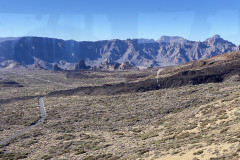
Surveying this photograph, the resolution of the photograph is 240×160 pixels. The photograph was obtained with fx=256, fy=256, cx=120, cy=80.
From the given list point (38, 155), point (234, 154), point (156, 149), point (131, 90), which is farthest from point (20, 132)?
→ point (131, 90)

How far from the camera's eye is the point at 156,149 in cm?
1886

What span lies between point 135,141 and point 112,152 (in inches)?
128

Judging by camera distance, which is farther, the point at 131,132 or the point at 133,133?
the point at 131,132

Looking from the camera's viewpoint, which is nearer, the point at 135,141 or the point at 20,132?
the point at 135,141

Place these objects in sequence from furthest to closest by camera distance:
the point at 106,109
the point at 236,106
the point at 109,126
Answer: the point at 106,109
the point at 109,126
the point at 236,106

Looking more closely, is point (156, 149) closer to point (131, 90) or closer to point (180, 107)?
point (180, 107)

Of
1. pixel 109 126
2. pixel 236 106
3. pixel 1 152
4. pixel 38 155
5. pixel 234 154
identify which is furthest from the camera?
pixel 109 126

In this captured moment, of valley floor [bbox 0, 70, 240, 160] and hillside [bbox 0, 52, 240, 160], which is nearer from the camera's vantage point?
valley floor [bbox 0, 70, 240, 160]

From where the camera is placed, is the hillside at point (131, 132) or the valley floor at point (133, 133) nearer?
the valley floor at point (133, 133)

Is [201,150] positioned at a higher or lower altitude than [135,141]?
higher

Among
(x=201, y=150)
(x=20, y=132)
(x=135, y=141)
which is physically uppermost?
(x=201, y=150)

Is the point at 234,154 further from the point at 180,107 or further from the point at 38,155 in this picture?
the point at 180,107

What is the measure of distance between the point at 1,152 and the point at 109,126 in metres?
12.2

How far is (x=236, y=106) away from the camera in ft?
85.7
